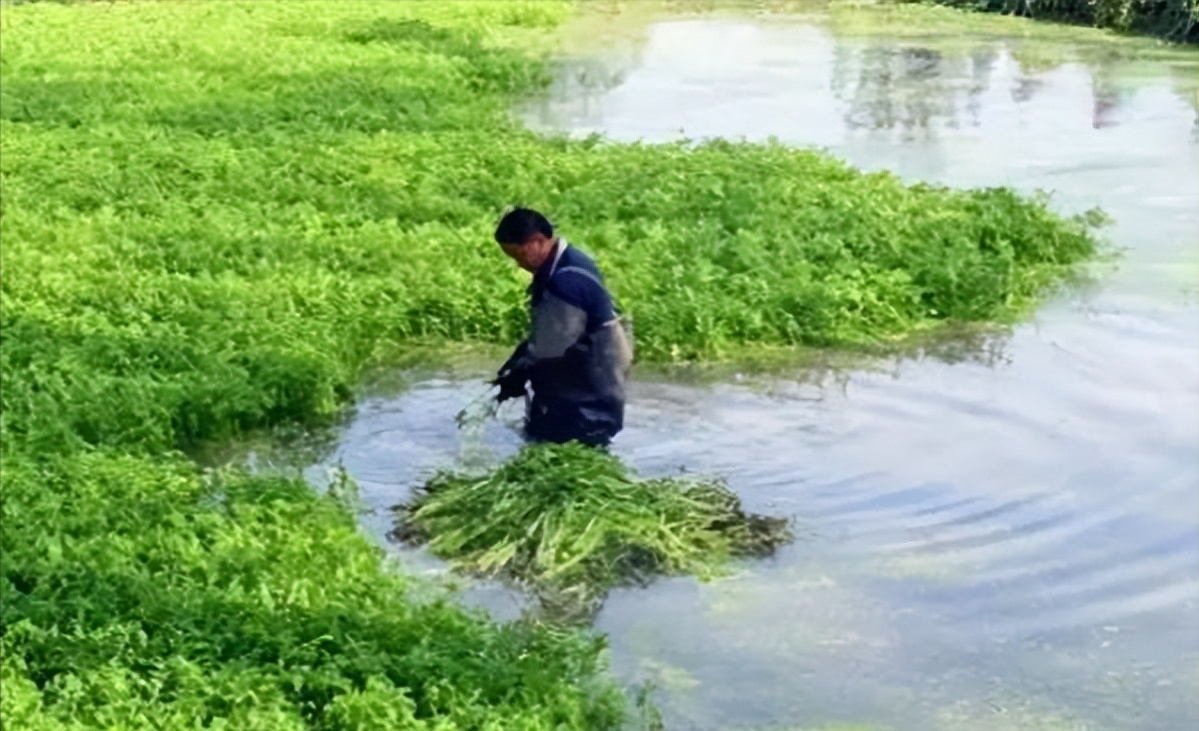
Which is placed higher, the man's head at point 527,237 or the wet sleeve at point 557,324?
the man's head at point 527,237

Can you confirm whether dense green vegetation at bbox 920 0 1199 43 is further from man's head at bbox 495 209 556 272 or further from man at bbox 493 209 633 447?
man's head at bbox 495 209 556 272

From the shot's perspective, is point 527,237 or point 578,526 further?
point 527,237

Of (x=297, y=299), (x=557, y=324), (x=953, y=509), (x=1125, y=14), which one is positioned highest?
(x=557, y=324)

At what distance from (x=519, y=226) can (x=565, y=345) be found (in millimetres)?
576

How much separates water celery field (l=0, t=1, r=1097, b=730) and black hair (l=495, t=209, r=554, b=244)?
55.0 inches

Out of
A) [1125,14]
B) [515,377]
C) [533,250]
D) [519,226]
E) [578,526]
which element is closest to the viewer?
[578,526]

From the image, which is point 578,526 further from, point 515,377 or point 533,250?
point 533,250

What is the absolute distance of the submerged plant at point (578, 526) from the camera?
23.8 feet

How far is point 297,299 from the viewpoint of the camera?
412 inches

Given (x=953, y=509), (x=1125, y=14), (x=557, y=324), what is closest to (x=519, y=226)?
(x=557, y=324)

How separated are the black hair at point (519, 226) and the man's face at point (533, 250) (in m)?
0.02

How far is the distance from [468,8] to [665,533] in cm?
1943

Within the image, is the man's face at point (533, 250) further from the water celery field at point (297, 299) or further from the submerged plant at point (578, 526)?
the water celery field at point (297, 299)

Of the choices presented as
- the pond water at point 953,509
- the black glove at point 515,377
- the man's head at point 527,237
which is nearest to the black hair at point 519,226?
the man's head at point 527,237
